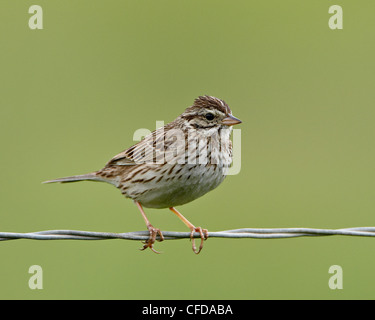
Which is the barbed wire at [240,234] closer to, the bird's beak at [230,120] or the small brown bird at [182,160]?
the small brown bird at [182,160]

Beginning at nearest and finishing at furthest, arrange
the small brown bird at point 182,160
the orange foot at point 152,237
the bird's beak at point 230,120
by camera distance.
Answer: the orange foot at point 152,237
the small brown bird at point 182,160
the bird's beak at point 230,120

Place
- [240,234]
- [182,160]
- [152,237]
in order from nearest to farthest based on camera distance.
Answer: [240,234]
[152,237]
[182,160]

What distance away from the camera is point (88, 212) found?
31.6 feet

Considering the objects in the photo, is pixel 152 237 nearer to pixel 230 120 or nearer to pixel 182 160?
pixel 182 160

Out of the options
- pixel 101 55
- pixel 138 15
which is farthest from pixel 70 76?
pixel 138 15

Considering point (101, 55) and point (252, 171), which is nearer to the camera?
point (252, 171)

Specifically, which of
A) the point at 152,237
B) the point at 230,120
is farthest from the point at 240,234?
the point at 230,120

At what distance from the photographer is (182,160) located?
6270mm

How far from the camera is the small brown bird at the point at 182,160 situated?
6273 mm

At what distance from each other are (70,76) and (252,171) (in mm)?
3656

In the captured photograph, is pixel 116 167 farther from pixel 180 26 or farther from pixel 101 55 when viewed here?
pixel 180 26

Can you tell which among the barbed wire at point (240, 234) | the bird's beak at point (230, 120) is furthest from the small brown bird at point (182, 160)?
the barbed wire at point (240, 234)

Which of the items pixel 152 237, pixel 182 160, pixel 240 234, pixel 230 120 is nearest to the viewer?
pixel 240 234

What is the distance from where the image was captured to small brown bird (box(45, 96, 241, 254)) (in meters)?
6.27
